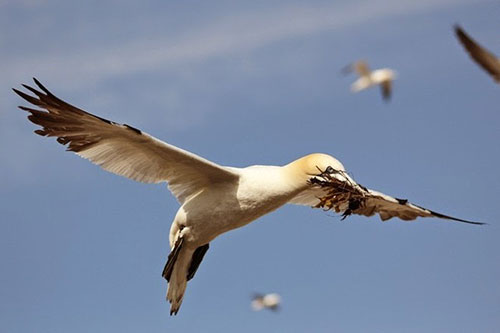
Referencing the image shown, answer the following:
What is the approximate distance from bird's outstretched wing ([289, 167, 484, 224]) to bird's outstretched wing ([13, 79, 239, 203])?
1051 mm

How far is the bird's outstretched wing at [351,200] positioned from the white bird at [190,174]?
0.07 feet

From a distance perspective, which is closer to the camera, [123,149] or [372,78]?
[123,149]

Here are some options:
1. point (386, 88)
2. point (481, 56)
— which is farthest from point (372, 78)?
point (481, 56)

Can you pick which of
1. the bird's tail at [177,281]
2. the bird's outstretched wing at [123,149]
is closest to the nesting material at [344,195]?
the bird's outstretched wing at [123,149]

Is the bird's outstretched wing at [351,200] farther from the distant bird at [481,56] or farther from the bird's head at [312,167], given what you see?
the distant bird at [481,56]

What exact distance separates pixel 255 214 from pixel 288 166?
0.70 metres

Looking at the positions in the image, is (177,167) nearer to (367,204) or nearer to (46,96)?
(46,96)

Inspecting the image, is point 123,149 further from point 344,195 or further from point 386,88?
point 386,88

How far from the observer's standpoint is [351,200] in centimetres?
1234

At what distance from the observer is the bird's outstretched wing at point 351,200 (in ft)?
40.1

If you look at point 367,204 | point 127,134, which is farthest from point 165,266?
point 367,204

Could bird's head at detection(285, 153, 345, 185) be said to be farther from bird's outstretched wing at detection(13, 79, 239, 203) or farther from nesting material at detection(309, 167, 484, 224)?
bird's outstretched wing at detection(13, 79, 239, 203)

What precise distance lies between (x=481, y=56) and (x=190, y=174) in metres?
3.58

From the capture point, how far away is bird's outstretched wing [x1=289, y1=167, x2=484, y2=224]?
1221cm
